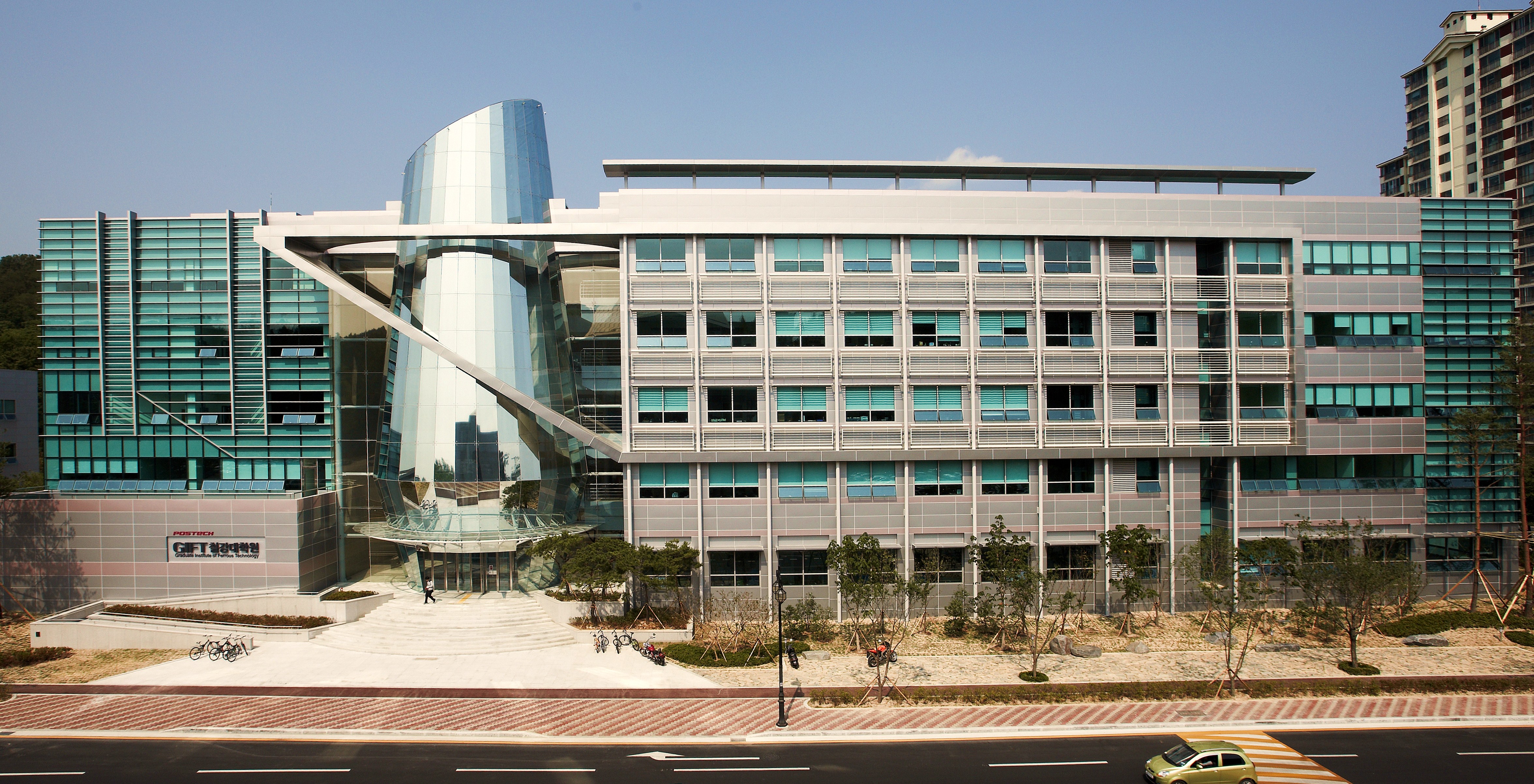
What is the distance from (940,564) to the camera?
1570 inches

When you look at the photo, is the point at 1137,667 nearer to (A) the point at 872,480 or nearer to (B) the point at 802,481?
(A) the point at 872,480

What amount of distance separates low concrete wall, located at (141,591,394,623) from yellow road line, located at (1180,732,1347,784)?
38736 mm

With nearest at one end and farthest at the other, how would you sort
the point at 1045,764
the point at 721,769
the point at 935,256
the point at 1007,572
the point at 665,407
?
the point at 721,769, the point at 1045,764, the point at 1007,572, the point at 665,407, the point at 935,256

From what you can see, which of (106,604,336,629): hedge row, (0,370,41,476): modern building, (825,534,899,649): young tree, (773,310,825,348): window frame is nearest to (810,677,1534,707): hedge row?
(825,534,899,649): young tree

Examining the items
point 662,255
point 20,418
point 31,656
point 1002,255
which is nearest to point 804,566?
point 662,255

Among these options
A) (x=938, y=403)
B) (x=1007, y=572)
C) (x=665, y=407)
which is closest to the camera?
(x=1007, y=572)

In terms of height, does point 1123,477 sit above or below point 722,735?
above

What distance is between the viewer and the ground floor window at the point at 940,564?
130 feet

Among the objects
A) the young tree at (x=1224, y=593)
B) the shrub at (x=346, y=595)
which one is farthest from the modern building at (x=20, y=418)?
the young tree at (x=1224, y=593)

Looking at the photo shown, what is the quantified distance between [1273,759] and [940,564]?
17290mm

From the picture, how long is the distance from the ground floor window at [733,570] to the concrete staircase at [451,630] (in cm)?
756

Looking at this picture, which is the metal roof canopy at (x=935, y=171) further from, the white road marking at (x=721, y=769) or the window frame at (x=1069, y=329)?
the white road marking at (x=721, y=769)

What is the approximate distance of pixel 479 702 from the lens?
98.1 ft

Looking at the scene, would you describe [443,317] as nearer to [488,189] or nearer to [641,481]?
[488,189]
